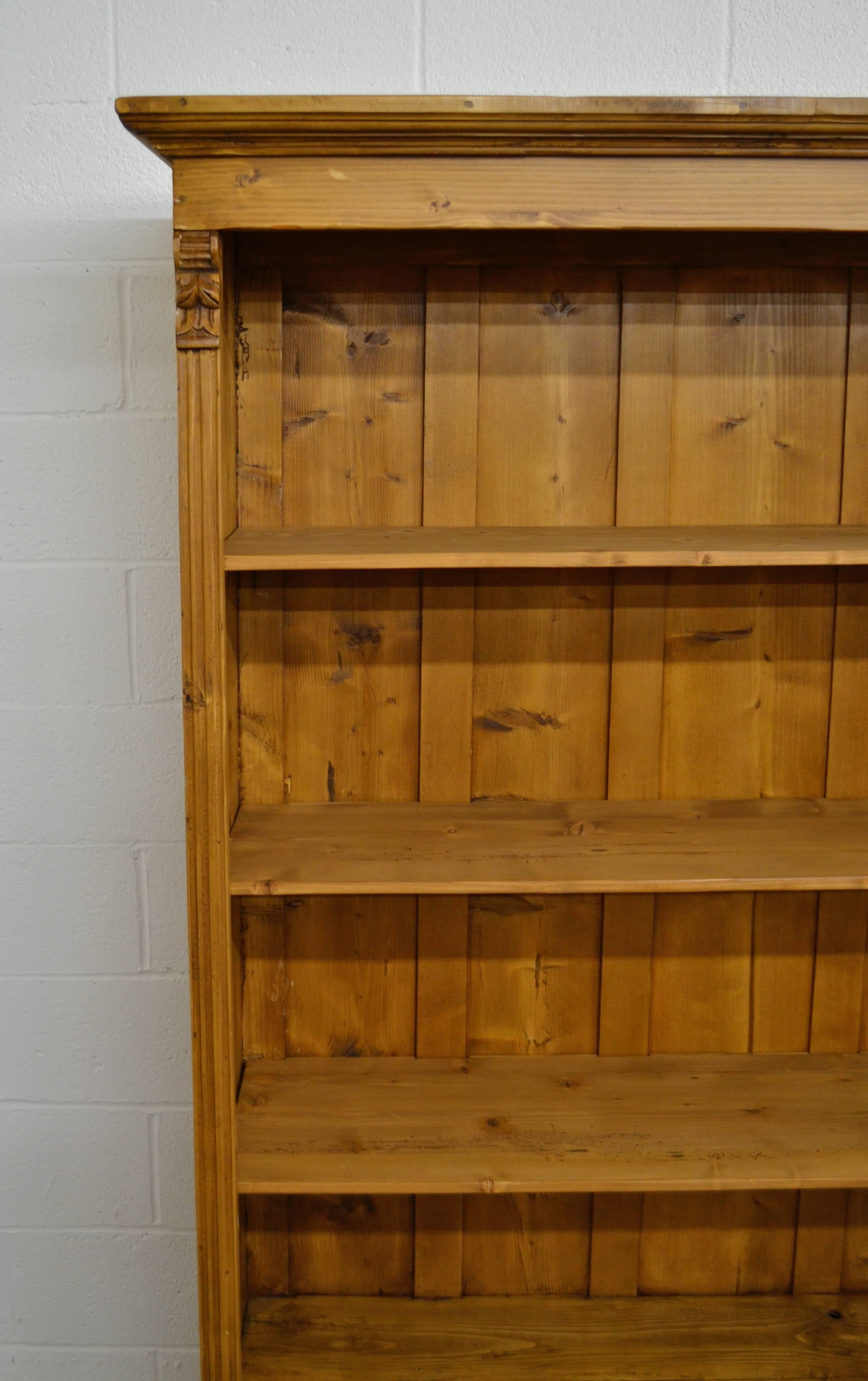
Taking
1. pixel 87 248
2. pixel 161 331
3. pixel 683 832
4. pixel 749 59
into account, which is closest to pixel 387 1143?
pixel 683 832

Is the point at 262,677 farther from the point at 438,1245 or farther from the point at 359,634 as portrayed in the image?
the point at 438,1245

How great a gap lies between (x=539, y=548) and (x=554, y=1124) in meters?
0.77

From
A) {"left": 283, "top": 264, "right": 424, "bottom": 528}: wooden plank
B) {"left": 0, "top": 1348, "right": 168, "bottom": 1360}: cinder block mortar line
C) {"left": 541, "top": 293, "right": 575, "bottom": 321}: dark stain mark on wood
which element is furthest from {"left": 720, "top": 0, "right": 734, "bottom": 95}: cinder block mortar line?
{"left": 0, "top": 1348, "right": 168, "bottom": 1360}: cinder block mortar line

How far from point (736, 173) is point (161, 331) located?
2.62 feet

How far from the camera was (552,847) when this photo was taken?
1.57 metres

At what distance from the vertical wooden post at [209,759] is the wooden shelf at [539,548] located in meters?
0.06

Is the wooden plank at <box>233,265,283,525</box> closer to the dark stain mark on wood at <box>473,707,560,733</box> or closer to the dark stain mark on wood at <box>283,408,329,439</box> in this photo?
the dark stain mark on wood at <box>283,408,329,439</box>

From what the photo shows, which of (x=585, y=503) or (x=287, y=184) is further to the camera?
(x=585, y=503)

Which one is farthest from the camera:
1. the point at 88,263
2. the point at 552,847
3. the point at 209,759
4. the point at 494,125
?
the point at 88,263

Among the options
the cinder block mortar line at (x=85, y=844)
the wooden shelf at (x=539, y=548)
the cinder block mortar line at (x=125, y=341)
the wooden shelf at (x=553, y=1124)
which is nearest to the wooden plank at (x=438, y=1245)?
the wooden shelf at (x=553, y=1124)

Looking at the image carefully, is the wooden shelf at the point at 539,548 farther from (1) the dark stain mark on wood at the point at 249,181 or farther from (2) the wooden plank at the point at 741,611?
(1) the dark stain mark on wood at the point at 249,181

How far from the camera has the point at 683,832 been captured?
1.62 metres

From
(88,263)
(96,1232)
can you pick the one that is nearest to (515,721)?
(88,263)

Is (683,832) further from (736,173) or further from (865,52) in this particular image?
(865,52)
